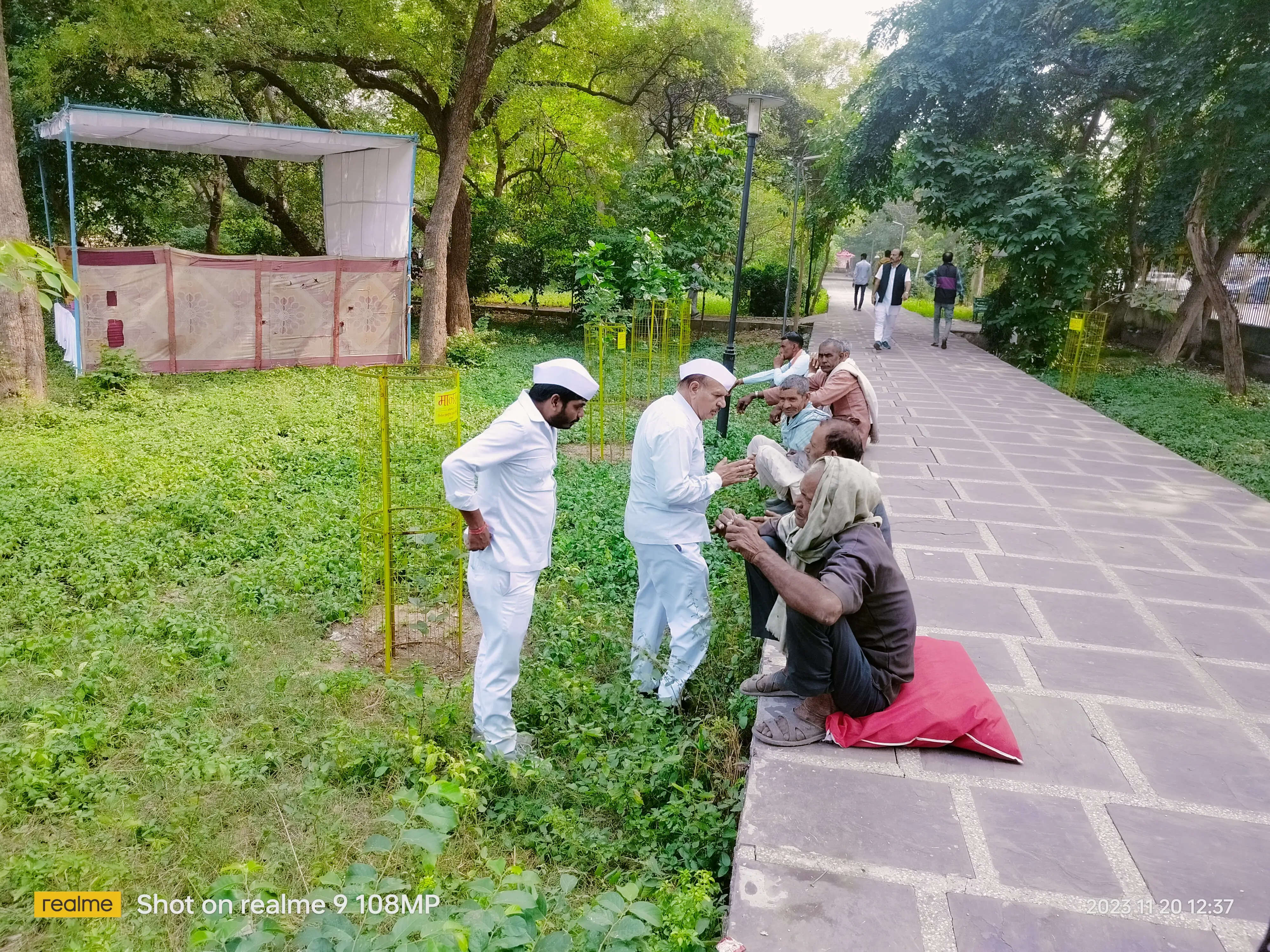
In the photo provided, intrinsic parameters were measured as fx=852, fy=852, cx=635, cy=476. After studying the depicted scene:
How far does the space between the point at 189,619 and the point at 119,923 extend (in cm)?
223

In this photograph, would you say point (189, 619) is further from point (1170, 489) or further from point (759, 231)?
point (759, 231)

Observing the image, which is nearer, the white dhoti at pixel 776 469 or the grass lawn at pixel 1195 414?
the white dhoti at pixel 776 469

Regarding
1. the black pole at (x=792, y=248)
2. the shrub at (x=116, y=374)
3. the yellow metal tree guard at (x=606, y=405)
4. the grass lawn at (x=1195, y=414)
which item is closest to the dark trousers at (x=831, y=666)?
the yellow metal tree guard at (x=606, y=405)

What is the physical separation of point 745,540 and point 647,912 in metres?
1.49

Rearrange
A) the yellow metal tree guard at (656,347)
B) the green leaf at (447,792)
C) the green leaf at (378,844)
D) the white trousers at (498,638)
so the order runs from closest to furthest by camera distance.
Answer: the green leaf at (378,844)
the green leaf at (447,792)
the white trousers at (498,638)
the yellow metal tree guard at (656,347)

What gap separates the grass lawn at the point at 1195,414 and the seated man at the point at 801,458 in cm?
474

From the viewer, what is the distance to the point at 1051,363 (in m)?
15.9

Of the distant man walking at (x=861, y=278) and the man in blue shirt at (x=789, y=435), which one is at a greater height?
the distant man walking at (x=861, y=278)

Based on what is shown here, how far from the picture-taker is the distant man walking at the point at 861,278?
1020 inches

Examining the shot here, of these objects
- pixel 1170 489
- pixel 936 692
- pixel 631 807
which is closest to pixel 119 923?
pixel 631 807

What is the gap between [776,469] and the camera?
5211mm

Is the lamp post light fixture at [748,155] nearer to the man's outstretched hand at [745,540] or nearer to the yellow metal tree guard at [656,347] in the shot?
the yellow metal tree guard at [656,347]

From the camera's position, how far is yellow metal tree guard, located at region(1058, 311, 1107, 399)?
12789 mm

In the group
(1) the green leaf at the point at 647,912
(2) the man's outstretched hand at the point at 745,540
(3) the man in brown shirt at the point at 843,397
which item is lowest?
(1) the green leaf at the point at 647,912
